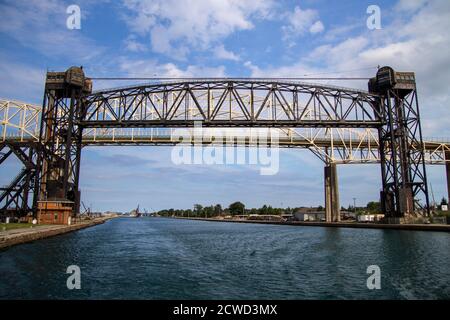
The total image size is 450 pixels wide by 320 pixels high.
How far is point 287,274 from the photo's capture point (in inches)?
877

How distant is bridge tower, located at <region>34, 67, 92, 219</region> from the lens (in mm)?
54656

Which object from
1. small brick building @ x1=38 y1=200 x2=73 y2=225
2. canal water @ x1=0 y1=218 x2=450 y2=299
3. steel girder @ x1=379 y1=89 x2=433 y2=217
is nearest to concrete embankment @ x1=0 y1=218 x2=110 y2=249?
canal water @ x1=0 y1=218 x2=450 y2=299

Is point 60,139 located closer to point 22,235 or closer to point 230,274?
point 22,235

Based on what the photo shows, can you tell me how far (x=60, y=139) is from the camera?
58.7 metres

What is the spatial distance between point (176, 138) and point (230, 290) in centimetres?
6269

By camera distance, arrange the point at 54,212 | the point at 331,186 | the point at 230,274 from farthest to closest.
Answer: the point at 331,186
the point at 54,212
the point at 230,274

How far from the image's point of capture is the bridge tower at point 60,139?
179ft

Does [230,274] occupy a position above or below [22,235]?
below

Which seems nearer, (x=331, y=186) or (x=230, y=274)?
(x=230, y=274)

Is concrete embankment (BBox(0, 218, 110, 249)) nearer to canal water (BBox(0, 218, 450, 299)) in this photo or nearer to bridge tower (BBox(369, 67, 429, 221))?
canal water (BBox(0, 218, 450, 299))

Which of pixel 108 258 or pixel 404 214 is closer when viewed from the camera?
pixel 108 258

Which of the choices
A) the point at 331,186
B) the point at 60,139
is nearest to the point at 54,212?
the point at 60,139
